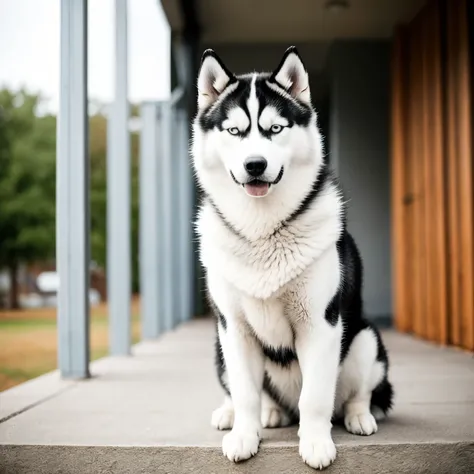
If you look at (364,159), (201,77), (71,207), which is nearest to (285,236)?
(201,77)

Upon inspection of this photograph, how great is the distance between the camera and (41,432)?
2.14 m

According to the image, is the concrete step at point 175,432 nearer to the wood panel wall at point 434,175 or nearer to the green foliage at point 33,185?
the wood panel wall at point 434,175

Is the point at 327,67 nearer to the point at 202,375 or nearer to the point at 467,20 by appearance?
the point at 467,20

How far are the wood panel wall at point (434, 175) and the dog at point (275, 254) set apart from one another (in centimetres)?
260

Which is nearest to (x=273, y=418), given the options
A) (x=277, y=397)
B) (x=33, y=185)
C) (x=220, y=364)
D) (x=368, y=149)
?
(x=277, y=397)

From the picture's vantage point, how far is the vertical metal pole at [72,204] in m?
3.25

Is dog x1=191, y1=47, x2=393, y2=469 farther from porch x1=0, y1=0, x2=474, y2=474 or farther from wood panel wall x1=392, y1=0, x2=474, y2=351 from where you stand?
wood panel wall x1=392, y1=0, x2=474, y2=351

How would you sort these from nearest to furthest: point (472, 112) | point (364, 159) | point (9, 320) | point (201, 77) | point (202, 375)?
point (201, 77)
point (202, 375)
point (472, 112)
point (364, 159)
point (9, 320)

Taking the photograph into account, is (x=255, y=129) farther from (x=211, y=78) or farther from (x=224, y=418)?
(x=224, y=418)

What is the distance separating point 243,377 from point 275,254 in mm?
378

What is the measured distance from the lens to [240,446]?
188cm

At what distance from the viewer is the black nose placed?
1813mm

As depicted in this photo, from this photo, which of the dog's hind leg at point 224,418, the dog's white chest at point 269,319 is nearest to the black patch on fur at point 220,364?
the dog's hind leg at point 224,418

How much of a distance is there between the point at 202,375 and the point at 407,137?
369 cm
